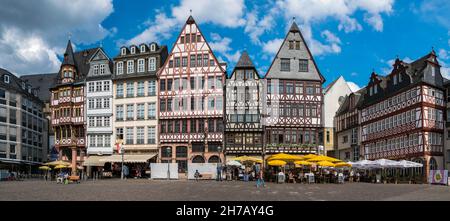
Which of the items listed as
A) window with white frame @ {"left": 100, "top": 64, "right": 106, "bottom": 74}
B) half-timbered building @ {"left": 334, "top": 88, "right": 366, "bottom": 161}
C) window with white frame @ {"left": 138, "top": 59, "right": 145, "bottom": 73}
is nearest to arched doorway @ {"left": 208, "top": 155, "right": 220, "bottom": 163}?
window with white frame @ {"left": 138, "top": 59, "right": 145, "bottom": 73}

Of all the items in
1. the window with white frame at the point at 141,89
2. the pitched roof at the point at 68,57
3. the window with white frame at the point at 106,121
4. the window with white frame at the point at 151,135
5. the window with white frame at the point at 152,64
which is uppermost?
the pitched roof at the point at 68,57

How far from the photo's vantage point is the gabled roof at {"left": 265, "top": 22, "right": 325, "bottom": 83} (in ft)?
184

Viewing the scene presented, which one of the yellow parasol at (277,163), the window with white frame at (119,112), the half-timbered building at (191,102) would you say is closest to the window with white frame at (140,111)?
the window with white frame at (119,112)

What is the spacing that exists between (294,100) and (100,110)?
73.5ft

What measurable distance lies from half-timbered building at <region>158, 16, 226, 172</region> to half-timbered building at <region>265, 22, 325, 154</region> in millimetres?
5560

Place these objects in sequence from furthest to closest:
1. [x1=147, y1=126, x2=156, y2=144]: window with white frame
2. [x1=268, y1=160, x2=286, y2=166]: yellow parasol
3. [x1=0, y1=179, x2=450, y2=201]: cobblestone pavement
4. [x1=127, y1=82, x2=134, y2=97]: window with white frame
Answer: [x1=127, y1=82, x2=134, y2=97]: window with white frame < [x1=147, y1=126, x2=156, y2=144]: window with white frame < [x1=268, y1=160, x2=286, y2=166]: yellow parasol < [x1=0, y1=179, x2=450, y2=201]: cobblestone pavement

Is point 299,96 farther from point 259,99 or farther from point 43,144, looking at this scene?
point 43,144

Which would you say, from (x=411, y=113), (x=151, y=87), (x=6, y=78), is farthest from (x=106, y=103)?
(x=411, y=113)

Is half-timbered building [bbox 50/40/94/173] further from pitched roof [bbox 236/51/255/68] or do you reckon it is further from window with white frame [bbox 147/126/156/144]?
pitched roof [bbox 236/51/255/68]

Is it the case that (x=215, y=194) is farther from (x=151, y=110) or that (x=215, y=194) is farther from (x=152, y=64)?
(x=152, y=64)

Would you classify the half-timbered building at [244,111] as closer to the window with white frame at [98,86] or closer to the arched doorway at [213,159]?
the arched doorway at [213,159]

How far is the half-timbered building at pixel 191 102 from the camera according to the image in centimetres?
5612

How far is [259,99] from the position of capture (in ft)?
182
